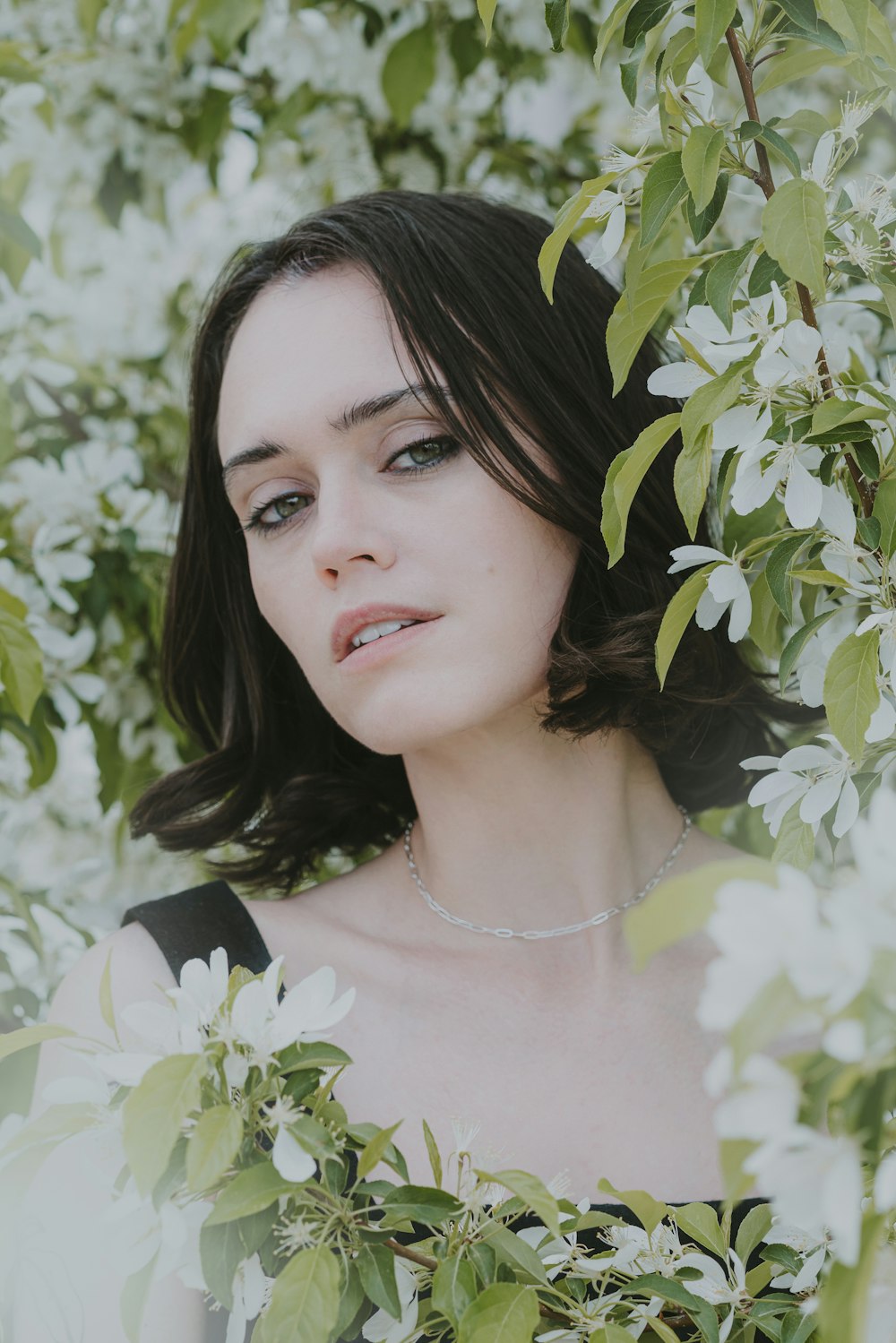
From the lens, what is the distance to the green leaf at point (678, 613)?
1.05 meters

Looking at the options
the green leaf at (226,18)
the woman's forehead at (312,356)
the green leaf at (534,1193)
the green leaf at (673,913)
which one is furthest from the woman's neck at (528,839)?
the green leaf at (226,18)

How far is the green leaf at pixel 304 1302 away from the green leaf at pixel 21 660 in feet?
2.78

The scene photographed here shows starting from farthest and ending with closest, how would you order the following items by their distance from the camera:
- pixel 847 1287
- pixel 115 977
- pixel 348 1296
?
pixel 115 977, pixel 348 1296, pixel 847 1287

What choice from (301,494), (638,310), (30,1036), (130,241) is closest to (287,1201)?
(30,1036)


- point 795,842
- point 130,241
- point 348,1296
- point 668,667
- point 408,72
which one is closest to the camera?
point 348,1296

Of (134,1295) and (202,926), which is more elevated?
(134,1295)

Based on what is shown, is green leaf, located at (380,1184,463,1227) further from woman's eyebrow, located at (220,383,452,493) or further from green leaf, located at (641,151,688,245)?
woman's eyebrow, located at (220,383,452,493)

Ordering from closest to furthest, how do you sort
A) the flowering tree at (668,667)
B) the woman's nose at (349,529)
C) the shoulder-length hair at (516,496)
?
the flowering tree at (668,667), the woman's nose at (349,529), the shoulder-length hair at (516,496)

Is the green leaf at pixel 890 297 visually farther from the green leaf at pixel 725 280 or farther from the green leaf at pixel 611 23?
the green leaf at pixel 611 23

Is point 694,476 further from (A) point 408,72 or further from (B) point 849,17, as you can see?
(A) point 408,72

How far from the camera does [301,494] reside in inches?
63.0

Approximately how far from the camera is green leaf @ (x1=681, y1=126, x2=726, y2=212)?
93 cm

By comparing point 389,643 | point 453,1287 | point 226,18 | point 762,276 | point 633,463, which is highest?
point 226,18

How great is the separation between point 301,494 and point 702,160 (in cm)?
76
